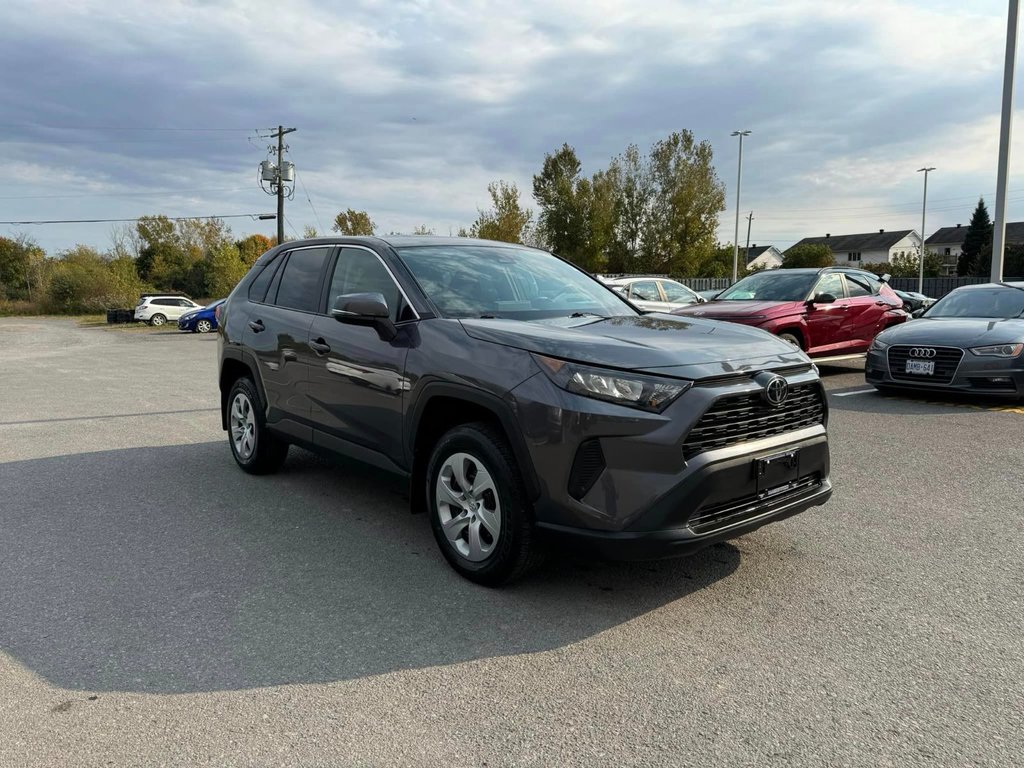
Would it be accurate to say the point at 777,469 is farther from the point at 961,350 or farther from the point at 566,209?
the point at 566,209

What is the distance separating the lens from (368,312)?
406 cm

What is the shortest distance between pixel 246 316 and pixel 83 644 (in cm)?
310

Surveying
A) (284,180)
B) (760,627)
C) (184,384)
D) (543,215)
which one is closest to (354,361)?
(760,627)

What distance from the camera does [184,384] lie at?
40.7ft

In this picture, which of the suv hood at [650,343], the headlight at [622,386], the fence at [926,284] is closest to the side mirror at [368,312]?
the suv hood at [650,343]

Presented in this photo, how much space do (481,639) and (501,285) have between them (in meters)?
2.13

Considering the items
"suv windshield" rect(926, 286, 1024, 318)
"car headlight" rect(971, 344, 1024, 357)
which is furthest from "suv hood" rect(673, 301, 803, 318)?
"car headlight" rect(971, 344, 1024, 357)

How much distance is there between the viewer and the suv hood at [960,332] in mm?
8953

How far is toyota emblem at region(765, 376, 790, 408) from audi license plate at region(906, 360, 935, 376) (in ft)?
21.8

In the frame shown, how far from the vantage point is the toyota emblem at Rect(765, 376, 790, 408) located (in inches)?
139

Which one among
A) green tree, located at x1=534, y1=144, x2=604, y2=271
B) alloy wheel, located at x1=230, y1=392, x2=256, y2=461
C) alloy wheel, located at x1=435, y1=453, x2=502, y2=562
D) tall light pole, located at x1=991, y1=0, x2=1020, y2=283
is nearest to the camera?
alloy wheel, located at x1=435, y1=453, x2=502, y2=562

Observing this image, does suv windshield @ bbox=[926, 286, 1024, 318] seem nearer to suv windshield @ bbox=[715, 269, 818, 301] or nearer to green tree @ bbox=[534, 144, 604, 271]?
suv windshield @ bbox=[715, 269, 818, 301]

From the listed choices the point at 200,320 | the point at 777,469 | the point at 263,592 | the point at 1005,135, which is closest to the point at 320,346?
the point at 263,592

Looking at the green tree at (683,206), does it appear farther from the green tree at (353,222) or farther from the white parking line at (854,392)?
the white parking line at (854,392)
